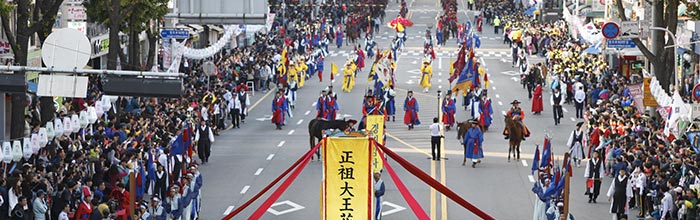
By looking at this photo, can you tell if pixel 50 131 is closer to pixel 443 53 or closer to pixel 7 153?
pixel 7 153

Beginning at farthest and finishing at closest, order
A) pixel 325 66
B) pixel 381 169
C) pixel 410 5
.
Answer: pixel 410 5, pixel 325 66, pixel 381 169

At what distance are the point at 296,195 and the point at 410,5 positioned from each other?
3670 inches

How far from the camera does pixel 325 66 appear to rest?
7425 centimetres

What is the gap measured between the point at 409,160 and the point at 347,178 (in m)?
17.5

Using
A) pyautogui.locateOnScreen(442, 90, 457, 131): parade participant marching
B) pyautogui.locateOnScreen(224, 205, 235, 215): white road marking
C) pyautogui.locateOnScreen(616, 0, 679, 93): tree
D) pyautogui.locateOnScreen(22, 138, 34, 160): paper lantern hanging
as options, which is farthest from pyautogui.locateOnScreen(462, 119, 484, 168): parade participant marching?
pyautogui.locateOnScreen(22, 138, 34, 160): paper lantern hanging

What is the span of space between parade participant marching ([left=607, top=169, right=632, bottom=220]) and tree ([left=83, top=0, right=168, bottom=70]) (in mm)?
16422

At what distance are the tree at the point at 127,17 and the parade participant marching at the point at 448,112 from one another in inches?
329


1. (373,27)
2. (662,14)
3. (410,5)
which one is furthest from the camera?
(410,5)

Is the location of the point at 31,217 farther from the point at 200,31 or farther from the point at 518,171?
the point at 200,31

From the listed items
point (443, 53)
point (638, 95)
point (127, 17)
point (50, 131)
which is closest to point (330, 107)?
point (127, 17)

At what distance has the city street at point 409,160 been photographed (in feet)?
107

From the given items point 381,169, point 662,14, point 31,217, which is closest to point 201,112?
point 381,169

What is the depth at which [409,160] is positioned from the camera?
4016 centimetres

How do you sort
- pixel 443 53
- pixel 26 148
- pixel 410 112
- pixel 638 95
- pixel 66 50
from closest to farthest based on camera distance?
pixel 66 50 < pixel 26 148 < pixel 638 95 < pixel 410 112 < pixel 443 53
